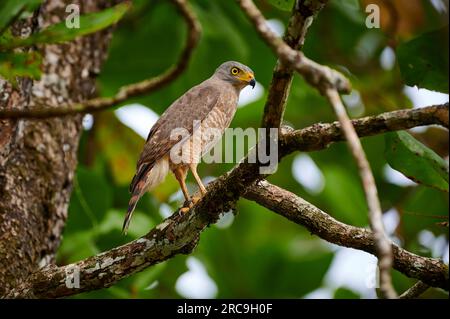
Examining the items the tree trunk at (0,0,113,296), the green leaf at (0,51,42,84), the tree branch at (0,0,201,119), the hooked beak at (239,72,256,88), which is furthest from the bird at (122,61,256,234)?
the tree branch at (0,0,201,119)

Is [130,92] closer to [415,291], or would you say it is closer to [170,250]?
[170,250]

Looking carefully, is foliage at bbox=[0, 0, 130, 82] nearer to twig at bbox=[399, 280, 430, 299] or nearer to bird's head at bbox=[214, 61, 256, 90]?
twig at bbox=[399, 280, 430, 299]

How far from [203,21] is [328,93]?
14.1 ft

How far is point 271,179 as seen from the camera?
7582mm

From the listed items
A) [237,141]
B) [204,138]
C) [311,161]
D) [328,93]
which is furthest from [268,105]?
[311,161]

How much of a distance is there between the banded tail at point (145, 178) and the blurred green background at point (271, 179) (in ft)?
2.79

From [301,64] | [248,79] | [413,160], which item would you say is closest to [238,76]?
[248,79]

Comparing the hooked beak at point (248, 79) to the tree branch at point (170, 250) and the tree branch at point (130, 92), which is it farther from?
the tree branch at point (130, 92)

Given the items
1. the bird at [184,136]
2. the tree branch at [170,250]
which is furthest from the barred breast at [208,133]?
the tree branch at [170,250]

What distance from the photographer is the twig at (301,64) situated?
2725 mm

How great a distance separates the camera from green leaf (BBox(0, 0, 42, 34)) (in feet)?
10.5

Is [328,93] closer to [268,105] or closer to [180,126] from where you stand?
[268,105]

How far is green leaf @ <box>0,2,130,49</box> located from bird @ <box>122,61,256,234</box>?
75.0 inches

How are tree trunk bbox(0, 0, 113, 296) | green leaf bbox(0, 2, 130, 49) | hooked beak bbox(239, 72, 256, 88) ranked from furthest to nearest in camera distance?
hooked beak bbox(239, 72, 256, 88) < tree trunk bbox(0, 0, 113, 296) < green leaf bbox(0, 2, 130, 49)
